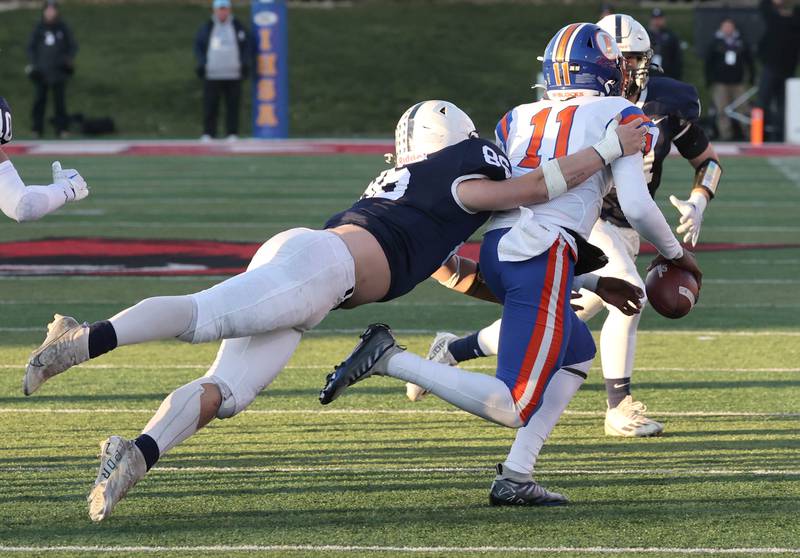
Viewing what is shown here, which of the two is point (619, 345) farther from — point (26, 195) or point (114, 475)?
point (114, 475)

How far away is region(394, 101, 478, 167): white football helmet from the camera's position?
4973mm

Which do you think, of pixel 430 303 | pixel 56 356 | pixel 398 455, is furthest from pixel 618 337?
pixel 430 303

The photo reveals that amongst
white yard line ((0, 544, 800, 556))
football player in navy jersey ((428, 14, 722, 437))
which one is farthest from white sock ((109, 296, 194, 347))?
football player in navy jersey ((428, 14, 722, 437))

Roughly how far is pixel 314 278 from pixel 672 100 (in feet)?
7.87

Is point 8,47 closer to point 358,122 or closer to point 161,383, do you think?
point 358,122

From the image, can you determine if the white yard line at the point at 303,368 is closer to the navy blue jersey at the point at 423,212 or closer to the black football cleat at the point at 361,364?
the navy blue jersey at the point at 423,212

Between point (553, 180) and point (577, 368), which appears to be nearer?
point (553, 180)

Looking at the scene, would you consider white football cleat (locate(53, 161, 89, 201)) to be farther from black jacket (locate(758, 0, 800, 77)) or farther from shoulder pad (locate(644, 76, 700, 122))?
black jacket (locate(758, 0, 800, 77))

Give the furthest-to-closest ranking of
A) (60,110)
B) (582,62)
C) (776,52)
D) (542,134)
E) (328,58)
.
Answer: (328,58), (60,110), (776,52), (582,62), (542,134)

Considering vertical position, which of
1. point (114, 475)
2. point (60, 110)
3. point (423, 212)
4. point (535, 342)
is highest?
point (423, 212)

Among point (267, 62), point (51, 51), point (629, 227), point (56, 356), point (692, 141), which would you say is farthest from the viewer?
point (267, 62)

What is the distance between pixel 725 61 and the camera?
22.5m

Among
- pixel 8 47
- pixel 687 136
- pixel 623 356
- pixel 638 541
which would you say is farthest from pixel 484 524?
pixel 8 47

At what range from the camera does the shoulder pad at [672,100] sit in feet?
20.9
